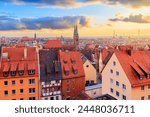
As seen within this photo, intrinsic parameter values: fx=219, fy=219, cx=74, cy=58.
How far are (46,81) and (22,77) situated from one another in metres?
0.57

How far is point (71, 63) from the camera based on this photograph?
3.96 meters

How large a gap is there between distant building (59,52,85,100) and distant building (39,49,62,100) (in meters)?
0.11

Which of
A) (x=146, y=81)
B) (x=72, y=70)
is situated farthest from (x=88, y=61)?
(x=146, y=81)

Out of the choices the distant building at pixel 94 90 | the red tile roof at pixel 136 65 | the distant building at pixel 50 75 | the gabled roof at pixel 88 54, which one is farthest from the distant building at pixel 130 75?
the distant building at pixel 50 75

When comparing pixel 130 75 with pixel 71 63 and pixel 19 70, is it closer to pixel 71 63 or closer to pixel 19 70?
pixel 71 63

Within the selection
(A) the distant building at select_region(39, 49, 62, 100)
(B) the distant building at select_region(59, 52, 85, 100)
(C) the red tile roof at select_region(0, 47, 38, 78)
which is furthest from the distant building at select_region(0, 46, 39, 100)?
(B) the distant building at select_region(59, 52, 85, 100)

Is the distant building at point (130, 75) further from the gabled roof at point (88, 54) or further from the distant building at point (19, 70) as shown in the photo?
the distant building at point (19, 70)

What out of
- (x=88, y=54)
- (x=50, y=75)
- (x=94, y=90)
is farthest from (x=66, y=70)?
(x=94, y=90)

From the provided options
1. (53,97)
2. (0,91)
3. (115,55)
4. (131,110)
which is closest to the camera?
(131,110)

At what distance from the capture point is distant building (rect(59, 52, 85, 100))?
3718 millimetres

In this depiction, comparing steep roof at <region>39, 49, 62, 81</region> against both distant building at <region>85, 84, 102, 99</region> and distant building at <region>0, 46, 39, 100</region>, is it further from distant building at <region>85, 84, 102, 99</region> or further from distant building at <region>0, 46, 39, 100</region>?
distant building at <region>85, 84, 102, 99</region>

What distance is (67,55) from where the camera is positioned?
3934 mm

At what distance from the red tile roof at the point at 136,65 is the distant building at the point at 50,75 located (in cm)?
139

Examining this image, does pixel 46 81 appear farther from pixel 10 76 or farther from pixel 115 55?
pixel 115 55
